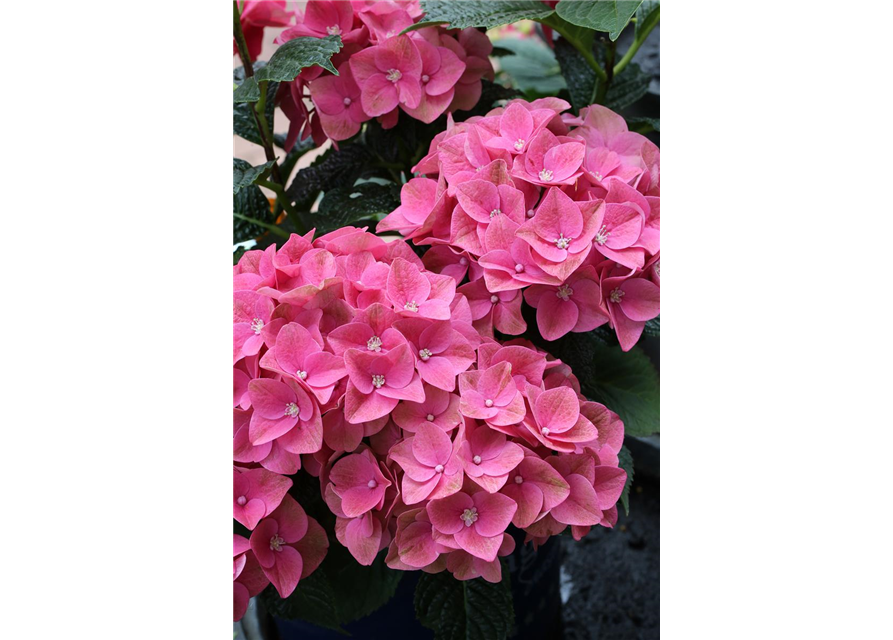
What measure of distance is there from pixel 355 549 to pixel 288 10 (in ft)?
2.53

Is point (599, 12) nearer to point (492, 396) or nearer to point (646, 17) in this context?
point (646, 17)

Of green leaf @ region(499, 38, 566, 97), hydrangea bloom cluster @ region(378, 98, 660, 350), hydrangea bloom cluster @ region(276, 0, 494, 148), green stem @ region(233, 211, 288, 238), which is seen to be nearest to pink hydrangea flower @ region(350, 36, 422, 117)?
hydrangea bloom cluster @ region(276, 0, 494, 148)

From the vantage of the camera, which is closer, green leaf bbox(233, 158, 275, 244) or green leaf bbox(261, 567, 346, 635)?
green leaf bbox(261, 567, 346, 635)

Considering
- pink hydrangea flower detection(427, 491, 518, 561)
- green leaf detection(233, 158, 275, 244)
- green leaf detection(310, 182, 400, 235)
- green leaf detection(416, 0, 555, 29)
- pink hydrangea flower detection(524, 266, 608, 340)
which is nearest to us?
pink hydrangea flower detection(427, 491, 518, 561)

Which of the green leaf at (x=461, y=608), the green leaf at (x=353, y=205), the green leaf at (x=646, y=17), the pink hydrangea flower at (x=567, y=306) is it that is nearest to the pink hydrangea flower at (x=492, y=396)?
the pink hydrangea flower at (x=567, y=306)

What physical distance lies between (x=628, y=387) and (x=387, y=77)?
0.48 m

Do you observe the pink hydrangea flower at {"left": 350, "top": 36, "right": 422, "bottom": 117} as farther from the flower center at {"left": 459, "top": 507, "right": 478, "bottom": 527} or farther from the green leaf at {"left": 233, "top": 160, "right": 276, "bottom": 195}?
the flower center at {"left": 459, "top": 507, "right": 478, "bottom": 527}

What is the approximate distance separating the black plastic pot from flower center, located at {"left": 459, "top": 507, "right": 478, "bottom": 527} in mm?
321

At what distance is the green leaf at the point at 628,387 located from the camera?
885mm

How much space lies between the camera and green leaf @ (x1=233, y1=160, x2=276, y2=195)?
2.60 ft

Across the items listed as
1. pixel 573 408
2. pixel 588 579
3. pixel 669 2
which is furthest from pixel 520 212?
pixel 588 579

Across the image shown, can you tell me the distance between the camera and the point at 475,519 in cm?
56

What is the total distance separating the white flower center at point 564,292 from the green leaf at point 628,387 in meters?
0.17
